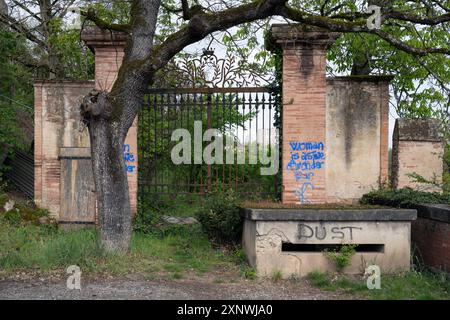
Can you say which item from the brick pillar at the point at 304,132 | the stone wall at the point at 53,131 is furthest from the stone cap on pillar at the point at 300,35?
the stone wall at the point at 53,131

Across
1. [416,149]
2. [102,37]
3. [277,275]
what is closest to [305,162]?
[416,149]

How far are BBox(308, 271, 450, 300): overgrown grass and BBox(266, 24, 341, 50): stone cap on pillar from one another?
481cm

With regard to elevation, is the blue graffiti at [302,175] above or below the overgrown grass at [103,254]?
above

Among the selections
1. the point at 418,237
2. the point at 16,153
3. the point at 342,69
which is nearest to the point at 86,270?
the point at 418,237

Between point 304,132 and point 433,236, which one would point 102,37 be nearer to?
point 304,132

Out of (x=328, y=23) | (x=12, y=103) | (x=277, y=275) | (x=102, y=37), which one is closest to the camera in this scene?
(x=277, y=275)

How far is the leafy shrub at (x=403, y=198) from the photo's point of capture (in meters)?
8.07

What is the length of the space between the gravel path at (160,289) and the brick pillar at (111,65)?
3.30m

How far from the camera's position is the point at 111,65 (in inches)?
388

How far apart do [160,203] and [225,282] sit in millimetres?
3789

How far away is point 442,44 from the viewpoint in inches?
549

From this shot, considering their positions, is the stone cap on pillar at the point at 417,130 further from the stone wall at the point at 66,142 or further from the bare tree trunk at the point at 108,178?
the bare tree trunk at the point at 108,178

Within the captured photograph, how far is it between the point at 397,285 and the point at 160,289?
11.1 feet

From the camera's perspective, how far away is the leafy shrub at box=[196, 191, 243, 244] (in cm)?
845
